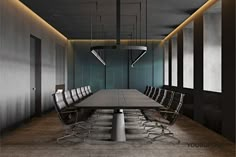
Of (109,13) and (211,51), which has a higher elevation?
(109,13)

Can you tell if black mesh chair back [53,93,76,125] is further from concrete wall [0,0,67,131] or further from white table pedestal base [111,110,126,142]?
concrete wall [0,0,67,131]

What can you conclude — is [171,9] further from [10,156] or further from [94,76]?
[94,76]

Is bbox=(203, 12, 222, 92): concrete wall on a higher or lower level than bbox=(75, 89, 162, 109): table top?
higher

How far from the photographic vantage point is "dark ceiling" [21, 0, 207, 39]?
6.62m

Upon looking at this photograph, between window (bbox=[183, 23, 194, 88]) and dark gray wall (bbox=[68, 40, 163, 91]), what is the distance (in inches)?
152

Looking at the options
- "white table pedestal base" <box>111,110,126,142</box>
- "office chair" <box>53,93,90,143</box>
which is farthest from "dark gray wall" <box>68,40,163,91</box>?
"white table pedestal base" <box>111,110,126,142</box>

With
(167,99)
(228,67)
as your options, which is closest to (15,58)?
(167,99)

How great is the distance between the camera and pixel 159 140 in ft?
16.5

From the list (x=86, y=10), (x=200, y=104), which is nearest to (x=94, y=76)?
(x=86, y=10)

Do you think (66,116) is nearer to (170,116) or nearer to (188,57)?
(170,116)

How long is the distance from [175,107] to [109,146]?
133cm

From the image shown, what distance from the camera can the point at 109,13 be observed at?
7.62 m

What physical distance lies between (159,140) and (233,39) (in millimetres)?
2260

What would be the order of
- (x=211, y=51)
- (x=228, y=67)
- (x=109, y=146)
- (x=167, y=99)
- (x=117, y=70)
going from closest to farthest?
(x=109, y=146) → (x=228, y=67) → (x=167, y=99) → (x=211, y=51) → (x=117, y=70)
